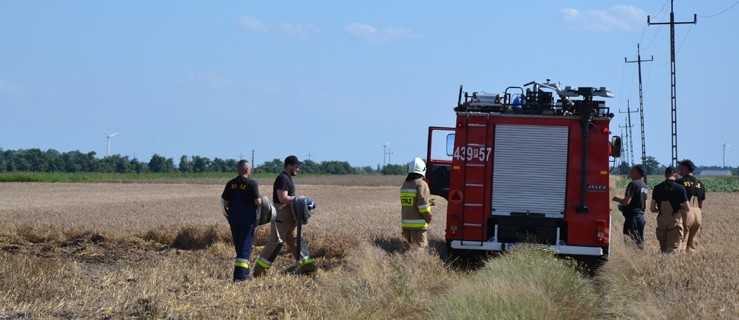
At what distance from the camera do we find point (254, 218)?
1412 cm

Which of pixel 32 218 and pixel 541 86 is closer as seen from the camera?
pixel 541 86

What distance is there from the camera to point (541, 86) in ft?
55.7

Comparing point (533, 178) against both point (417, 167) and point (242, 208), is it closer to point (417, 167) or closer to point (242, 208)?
point (417, 167)

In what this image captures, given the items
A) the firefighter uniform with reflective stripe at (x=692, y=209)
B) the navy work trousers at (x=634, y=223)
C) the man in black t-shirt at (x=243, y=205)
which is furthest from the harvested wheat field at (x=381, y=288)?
the navy work trousers at (x=634, y=223)

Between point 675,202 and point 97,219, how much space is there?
15.4 metres

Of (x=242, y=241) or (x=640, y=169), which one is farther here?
(x=640, y=169)

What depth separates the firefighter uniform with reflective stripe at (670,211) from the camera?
16.0 m

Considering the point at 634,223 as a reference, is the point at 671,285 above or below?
below

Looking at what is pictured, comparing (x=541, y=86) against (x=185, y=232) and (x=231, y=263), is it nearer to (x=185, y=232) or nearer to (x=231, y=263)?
(x=231, y=263)

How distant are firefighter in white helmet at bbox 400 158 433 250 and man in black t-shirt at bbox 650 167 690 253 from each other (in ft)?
11.4

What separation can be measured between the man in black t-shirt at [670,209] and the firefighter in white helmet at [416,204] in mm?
3460

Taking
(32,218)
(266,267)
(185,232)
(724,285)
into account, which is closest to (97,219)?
(32,218)

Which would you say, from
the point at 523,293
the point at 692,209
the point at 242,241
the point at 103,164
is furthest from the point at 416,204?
the point at 103,164

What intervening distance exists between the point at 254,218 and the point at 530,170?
168 inches
